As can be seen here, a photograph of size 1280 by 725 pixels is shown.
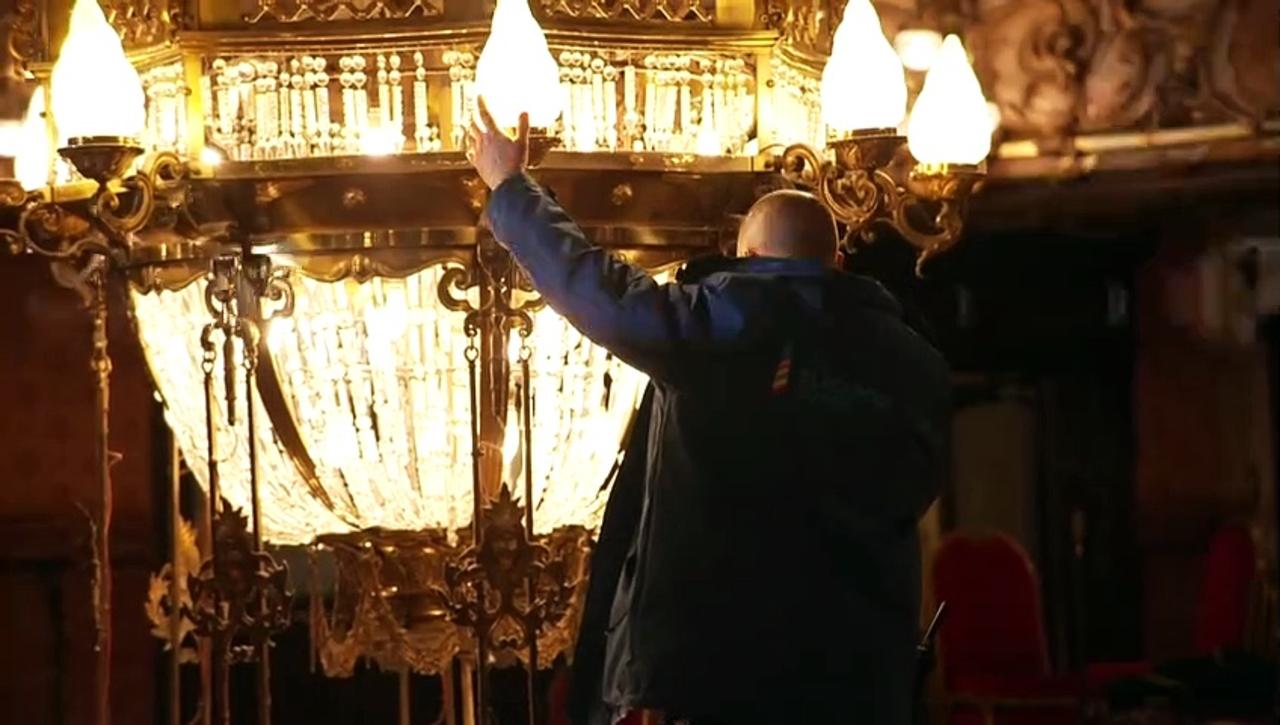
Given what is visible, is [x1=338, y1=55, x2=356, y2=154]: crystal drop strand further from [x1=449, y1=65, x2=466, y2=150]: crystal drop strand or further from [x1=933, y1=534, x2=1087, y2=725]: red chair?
[x1=933, y1=534, x2=1087, y2=725]: red chair

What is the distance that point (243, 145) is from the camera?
2.86m

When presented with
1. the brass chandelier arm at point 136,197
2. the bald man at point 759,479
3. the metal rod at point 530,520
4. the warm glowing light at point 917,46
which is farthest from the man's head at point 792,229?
the warm glowing light at point 917,46

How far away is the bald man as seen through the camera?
7.84 feet

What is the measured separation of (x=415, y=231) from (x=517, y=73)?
0.34 metres

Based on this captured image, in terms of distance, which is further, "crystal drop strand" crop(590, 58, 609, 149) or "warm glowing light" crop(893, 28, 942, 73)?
"warm glowing light" crop(893, 28, 942, 73)

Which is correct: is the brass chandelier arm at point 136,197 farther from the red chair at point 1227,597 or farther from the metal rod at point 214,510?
the red chair at point 1227,597

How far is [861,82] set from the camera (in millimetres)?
2770

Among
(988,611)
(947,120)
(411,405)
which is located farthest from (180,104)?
(988,611)

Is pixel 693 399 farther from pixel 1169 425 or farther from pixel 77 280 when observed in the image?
pixel 1169 425

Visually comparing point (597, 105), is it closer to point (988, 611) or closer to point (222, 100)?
point (222, 100)

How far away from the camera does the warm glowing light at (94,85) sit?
2691 mm

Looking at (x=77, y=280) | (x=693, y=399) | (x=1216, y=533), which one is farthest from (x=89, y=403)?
(x=693, y=399)

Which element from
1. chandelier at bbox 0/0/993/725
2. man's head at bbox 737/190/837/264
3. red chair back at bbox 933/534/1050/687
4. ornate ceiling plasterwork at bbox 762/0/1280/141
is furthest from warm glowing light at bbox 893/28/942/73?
man's head at bbox 737/190/837/264

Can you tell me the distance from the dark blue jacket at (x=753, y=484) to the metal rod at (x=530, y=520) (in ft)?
1.12
